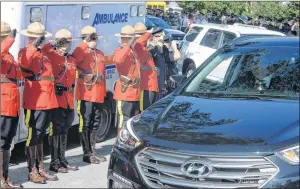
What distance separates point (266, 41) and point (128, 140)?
1.97m

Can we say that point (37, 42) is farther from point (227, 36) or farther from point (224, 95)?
point (227, 36)

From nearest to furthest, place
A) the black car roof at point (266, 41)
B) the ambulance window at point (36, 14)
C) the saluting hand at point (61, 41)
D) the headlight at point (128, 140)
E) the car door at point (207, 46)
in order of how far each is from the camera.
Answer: the headlight at point (128, 140), the black car roof at point (266, 41), the saluting hand at point (61, 41), the ambulance window at point (36, 14), the car door at point (207, 46)

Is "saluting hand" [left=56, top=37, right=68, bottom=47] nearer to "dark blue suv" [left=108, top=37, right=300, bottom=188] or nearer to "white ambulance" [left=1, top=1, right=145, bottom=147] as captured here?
"white ambulance" [left=1, top=1, right=145, bottom=147]

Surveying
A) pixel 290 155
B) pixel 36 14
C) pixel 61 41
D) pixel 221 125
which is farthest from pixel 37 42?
pixel 290 155

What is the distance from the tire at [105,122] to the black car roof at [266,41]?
334cm

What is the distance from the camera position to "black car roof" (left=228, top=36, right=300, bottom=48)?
5621 millimetres

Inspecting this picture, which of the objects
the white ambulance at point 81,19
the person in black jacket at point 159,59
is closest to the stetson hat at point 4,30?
the white ambulance at point 81,19

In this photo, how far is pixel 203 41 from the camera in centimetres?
1561

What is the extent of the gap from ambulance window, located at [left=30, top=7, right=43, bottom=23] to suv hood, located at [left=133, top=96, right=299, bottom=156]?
2.45 metres

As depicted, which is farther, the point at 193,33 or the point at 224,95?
the point at 193,33

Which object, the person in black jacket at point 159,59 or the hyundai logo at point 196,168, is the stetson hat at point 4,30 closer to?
the hyundai logo at point 196,168

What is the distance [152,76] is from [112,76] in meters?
0.93

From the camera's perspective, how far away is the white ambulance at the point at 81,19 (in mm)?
6719

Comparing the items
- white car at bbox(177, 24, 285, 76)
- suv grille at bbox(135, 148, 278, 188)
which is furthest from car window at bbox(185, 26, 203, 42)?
suv grille at bbox(135, 148, 278, 188)
